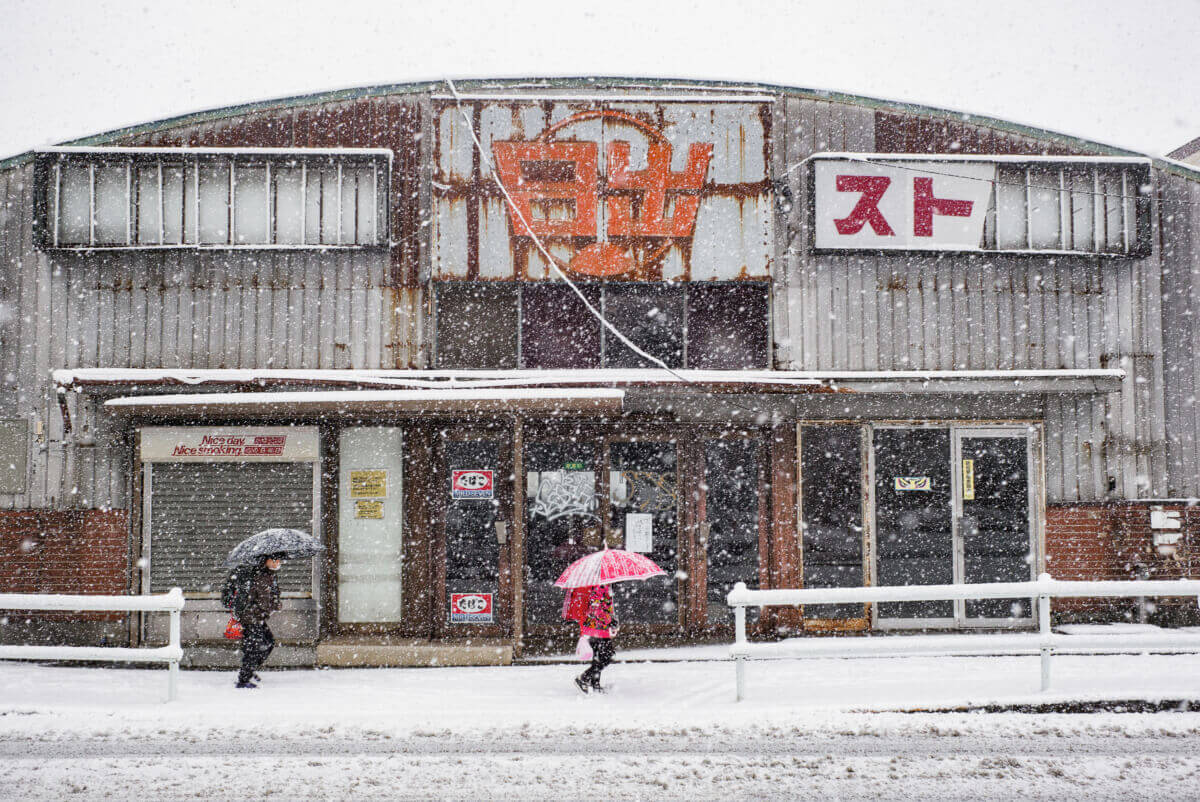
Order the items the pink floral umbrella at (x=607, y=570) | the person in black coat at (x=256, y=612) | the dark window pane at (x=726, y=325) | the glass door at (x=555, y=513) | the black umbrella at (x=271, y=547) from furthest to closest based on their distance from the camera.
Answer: the dark window pane at (x=726, y=325), the glass door at (x=555, y=513), the person in black coat at (x=256, y=612), the black umbrella at (x=271, y=547), the pink floral umbrella at (x=607, y=570)

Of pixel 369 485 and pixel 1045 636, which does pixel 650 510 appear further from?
pixel 1045 636

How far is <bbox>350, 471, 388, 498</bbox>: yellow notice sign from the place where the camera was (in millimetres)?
10617

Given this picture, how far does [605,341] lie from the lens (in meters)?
11.1

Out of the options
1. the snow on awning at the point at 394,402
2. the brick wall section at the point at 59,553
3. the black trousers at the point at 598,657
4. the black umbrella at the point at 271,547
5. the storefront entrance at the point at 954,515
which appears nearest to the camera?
the black trousers at the point at 598,657

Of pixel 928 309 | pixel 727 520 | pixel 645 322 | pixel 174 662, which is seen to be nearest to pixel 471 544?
pixel 727 520

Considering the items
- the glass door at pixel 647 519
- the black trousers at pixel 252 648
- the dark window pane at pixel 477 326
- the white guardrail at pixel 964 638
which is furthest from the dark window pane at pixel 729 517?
the black trousers at pixel 252 648

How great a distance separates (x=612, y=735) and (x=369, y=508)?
5143mm

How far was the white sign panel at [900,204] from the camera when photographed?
10859 mm

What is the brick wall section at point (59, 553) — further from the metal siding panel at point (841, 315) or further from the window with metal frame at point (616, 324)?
the metal siding panel at point (841, 315)

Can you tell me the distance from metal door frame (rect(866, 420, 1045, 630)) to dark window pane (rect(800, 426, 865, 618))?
0.58 ft

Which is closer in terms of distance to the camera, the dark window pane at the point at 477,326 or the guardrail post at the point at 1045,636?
the guardrail post at the point at 1045,636

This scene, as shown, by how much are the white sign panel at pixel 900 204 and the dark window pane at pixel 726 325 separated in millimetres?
1160

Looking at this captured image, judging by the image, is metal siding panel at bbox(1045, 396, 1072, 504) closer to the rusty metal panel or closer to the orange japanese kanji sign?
the rusty metal panel

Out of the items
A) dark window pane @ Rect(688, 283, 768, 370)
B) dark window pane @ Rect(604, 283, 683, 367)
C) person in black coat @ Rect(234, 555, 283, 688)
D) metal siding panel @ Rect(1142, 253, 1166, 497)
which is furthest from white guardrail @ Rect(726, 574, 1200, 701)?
person in black coat @ Rect(234, 555, 283, 688)
